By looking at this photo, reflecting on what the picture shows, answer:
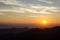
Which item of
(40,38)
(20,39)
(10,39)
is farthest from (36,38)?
(10,39)

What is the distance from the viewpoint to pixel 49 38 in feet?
120

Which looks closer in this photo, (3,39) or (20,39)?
(20,39)

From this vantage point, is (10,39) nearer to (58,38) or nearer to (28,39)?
(28,39)

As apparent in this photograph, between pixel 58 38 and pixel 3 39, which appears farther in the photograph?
pixel 3 39

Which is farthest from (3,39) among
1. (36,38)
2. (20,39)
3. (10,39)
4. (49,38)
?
(49,38)

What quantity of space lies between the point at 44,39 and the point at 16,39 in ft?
18.9

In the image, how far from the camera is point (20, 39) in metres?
37.8

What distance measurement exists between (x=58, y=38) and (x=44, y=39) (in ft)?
9.43

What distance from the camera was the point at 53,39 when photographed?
35688 millimetres

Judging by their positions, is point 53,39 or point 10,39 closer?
point 53,39

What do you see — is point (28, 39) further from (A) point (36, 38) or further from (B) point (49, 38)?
(B) point (49, 38)

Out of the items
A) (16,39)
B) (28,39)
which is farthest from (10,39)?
(28,39)

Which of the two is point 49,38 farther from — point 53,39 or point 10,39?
point 10,39

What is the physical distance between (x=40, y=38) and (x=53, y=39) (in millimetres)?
2842
